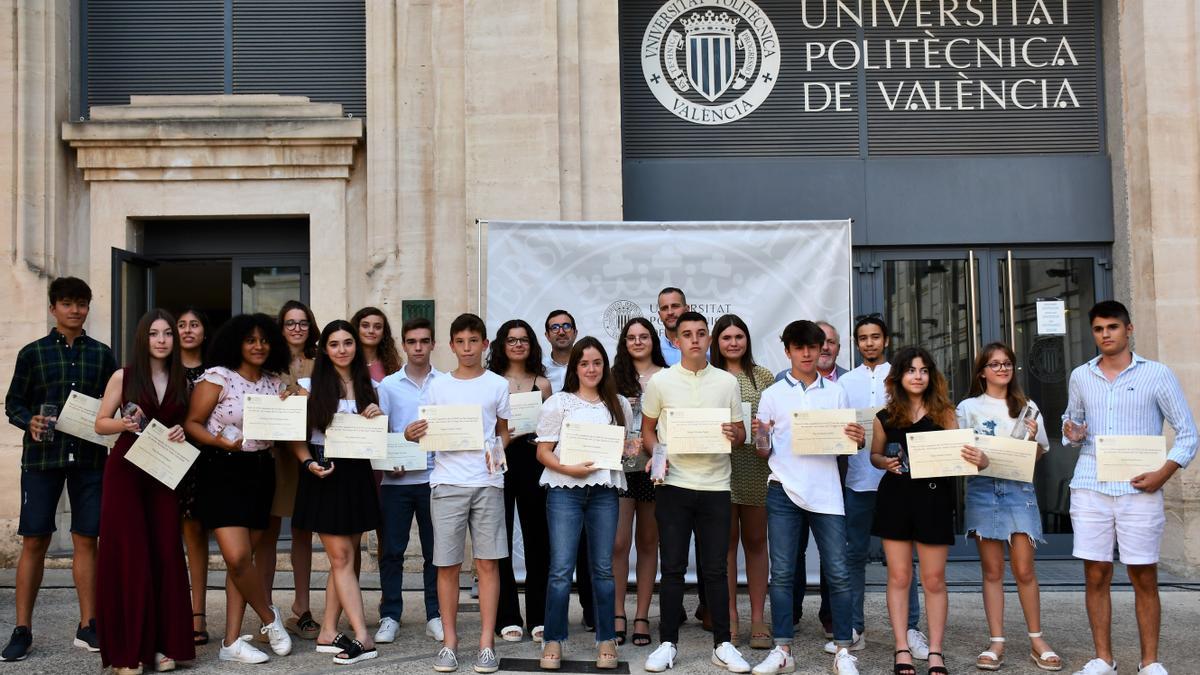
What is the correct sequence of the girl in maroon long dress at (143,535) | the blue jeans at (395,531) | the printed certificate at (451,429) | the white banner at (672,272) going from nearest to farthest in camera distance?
the girl in maroon long dress at (143,535), the printed certificate at (451,429), the blue jeans at (395,531), the white banner at (672,272)

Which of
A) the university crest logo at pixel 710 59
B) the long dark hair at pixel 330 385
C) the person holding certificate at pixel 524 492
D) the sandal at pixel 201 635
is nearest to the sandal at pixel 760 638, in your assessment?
the person holding certificate at pixel 524 492

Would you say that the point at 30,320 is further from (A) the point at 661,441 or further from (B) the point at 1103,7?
(B) the point at 1103,7

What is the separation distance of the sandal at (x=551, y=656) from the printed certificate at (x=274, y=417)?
1.70 meters

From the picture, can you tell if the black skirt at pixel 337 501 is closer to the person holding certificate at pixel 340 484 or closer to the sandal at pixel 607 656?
the person holding certificate at pixel 340 484

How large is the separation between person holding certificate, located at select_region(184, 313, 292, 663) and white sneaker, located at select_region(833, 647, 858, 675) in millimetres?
2977

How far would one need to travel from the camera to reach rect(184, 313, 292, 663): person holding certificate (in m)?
5.82

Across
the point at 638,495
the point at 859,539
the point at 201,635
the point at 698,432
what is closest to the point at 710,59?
the point at 638,495

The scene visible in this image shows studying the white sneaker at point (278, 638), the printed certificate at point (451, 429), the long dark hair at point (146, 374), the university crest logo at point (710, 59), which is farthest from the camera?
the university crest logo at point (710, 59)

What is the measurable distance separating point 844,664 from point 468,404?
2.36 m

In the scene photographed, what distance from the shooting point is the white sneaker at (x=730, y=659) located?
5676 mm

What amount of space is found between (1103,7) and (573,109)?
16.0ft

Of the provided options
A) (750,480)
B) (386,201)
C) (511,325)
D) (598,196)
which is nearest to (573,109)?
(598,196)

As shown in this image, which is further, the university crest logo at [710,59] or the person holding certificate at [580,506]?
→ the university crest logo at [710,59]

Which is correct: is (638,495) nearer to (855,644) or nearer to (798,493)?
(798,493)
